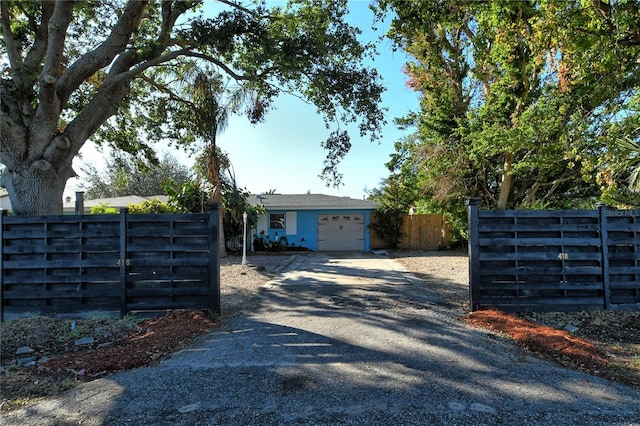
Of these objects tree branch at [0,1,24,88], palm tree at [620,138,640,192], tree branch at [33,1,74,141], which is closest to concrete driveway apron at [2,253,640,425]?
palm tree at [620,138,640,192]

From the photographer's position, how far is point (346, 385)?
11.3 feet

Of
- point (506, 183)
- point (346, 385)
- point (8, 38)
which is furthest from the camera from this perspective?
point (506, 183)

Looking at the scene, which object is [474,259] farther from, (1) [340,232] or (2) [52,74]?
(1) [340,232]

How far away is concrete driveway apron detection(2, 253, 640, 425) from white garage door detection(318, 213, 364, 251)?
15.2 meters

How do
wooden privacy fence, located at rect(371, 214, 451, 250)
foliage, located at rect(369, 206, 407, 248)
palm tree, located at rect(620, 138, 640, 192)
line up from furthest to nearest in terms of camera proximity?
foliage, located at rect(369, 206, 407, 248) → wooden privacy fence, located at rect(371, 214, 451, 250) → palm tree, located at rect(620, 138, 640, 192)

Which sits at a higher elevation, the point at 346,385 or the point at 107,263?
the point at 107,263

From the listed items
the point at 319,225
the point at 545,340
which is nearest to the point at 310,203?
the point at 319,225

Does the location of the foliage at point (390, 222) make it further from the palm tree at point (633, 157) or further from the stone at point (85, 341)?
the stone at point (85, 341)

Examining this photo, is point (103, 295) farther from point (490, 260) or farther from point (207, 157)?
point (207, 157)

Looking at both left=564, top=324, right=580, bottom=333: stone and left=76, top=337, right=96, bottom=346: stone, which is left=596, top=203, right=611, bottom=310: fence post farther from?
left=76, top=337, right=96, bottom=346: stone

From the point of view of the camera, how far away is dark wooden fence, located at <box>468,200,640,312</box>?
6.23m

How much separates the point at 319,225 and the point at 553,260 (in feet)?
49.1

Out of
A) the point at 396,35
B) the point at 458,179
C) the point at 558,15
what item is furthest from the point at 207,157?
the point at 558,15

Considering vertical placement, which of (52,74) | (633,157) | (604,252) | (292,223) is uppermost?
(52,74)
